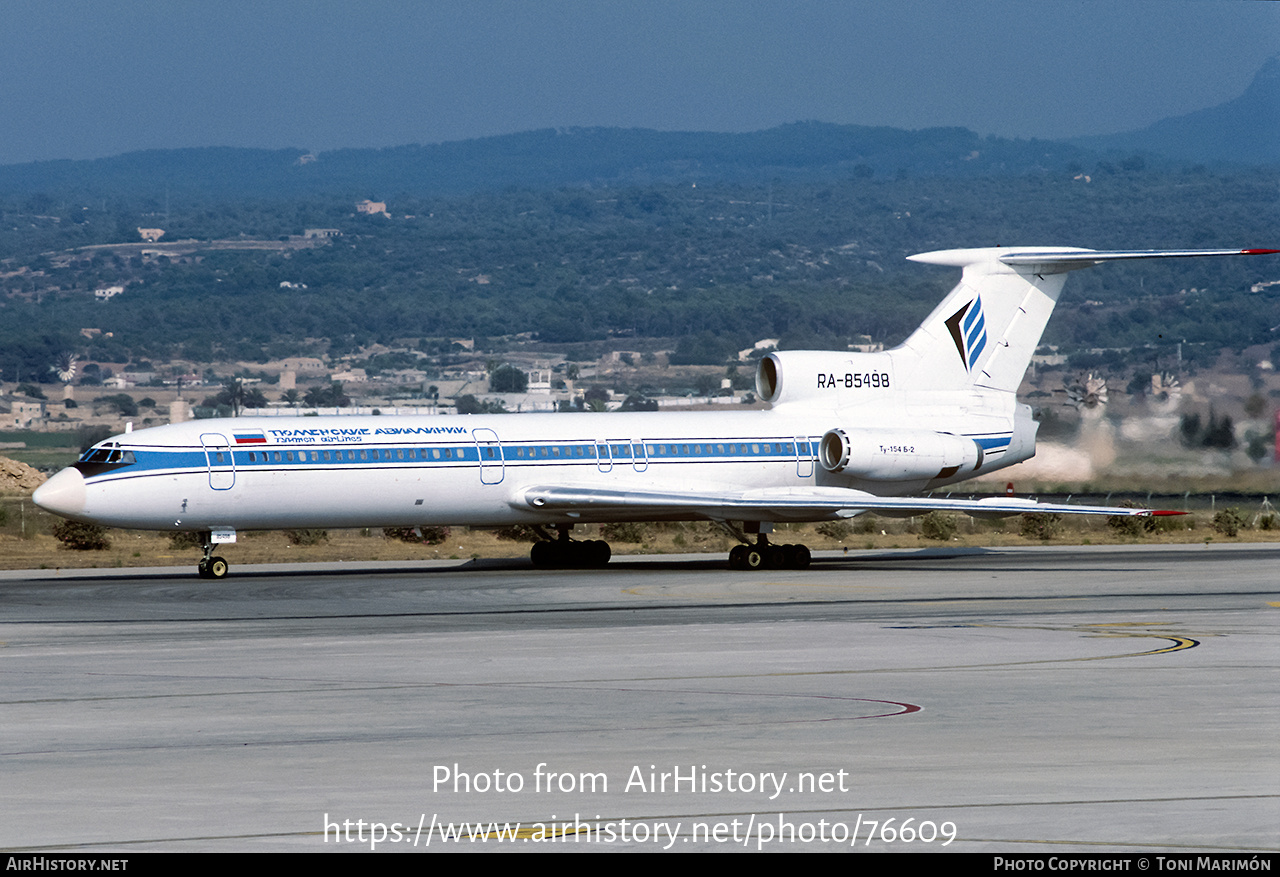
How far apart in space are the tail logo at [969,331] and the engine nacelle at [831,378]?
70.3 inches

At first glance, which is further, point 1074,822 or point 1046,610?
point 1046,610

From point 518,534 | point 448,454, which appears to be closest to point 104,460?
point 448,454

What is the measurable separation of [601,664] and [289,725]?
18.2ft

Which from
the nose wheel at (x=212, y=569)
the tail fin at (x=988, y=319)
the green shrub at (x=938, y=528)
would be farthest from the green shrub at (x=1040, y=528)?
the nose wheel at (x=212, y=569)

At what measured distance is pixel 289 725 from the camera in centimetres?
1666

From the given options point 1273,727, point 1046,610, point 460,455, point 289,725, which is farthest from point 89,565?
point 1273,727

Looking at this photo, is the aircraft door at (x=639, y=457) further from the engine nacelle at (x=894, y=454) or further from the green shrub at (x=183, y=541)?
the green shrub at (x=183, y=541)

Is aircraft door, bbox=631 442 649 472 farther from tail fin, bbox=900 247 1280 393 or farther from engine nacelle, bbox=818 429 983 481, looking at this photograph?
tail fin, bbox=900 247 1280 393

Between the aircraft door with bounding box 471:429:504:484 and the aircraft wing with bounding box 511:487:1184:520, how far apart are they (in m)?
0.72

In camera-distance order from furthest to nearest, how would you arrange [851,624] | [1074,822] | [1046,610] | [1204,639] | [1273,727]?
[1046,610], [851,624], [1204,639], [1273,727], [1074,822]

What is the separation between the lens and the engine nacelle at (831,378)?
43.6 metres

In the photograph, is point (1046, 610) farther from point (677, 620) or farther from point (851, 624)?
point (677, 620)

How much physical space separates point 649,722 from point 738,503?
23.0 meters
